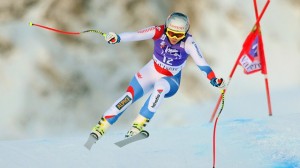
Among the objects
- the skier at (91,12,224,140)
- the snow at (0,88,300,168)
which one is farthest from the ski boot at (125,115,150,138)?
the snow at (0,88,300,168)

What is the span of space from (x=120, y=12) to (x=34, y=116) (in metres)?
1.55

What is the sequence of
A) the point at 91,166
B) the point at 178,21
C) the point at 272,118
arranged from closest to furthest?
the point at 178,21 → the point at 91,166 → the point at 272,118

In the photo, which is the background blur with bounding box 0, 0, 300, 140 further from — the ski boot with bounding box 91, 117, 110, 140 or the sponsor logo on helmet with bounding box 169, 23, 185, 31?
the sponsor logo on helmet with bounding box 169, 23, 185, 31

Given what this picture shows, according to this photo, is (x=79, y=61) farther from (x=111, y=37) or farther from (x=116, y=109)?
(x=111, y=37)

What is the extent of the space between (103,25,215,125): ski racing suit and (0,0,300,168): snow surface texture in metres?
1.76

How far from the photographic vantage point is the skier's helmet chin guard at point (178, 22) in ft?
15.0

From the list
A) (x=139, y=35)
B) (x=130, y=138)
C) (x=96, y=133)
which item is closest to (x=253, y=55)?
(x=139, y=35)

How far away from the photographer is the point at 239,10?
324 inches

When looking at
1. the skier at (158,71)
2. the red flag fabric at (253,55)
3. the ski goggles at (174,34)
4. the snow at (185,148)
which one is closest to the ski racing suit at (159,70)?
the skier at (158,71)

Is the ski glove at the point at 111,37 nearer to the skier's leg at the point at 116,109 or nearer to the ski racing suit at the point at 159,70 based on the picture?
the ski racing suit at the point at 159,70

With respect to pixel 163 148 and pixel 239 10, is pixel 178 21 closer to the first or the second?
pixel 163 148

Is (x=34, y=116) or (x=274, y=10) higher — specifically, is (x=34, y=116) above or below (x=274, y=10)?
above

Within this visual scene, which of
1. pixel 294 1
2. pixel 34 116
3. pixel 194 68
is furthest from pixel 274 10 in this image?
pixel 34 116

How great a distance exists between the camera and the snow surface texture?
7.04m
